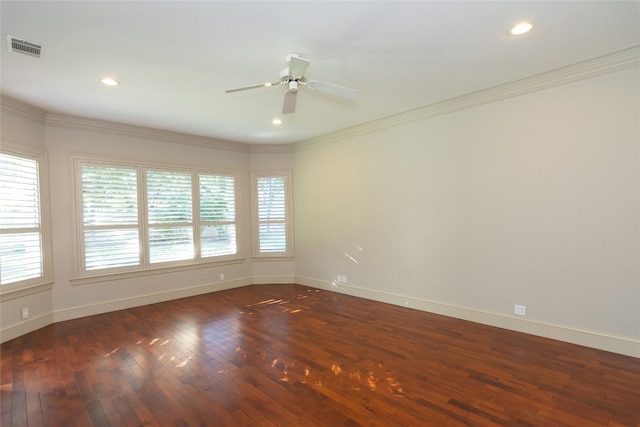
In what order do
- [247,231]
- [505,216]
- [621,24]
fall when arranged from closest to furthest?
1. [621,24]
2. [505,216]
3. [247,231]

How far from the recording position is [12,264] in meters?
3.93

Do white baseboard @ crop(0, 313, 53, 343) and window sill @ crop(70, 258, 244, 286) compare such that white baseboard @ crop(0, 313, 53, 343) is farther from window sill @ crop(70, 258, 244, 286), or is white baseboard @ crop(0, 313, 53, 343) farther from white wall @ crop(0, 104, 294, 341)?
window sill @ crop(70, 258, 244, 286)

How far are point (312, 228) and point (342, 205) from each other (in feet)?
3.00

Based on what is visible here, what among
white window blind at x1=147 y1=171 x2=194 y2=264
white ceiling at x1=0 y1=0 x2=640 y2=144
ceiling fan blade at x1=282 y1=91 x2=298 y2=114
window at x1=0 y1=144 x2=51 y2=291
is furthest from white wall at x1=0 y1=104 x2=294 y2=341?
ceiling fan blade at x1=282 y1=91 x2=298 y2=114

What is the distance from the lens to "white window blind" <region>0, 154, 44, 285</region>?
3838mm

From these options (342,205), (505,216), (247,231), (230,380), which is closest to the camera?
(230,380)

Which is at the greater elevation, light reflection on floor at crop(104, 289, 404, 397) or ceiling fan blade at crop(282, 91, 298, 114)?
ceiling fan blade at crop(282, 91, 298, 114)

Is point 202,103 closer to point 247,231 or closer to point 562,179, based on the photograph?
point 247,231

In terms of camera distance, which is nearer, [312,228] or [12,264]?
[12,264]

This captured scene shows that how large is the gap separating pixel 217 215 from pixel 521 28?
5373 millimetres

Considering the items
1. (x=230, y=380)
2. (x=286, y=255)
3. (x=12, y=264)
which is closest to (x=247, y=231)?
(x=286, y=255)

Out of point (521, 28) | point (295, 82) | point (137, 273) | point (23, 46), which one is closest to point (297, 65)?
point (295, 82)

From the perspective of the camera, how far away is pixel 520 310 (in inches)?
148

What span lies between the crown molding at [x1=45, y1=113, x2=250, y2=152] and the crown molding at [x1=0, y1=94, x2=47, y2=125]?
111 millimetres
